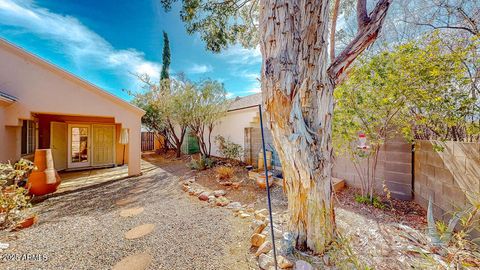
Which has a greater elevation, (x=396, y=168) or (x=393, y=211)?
(x=396, y=168)

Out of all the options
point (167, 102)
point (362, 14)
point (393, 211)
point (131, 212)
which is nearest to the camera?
point (362, 14)

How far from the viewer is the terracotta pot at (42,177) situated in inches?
203

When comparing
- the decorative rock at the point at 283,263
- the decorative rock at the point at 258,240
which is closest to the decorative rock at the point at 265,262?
the decorative rock at the point at 283,263

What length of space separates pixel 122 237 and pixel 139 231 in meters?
0.29

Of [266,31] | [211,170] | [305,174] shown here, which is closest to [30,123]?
[211,170]

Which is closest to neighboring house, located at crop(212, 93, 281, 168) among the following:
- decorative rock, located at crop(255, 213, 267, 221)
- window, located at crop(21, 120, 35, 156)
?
decorative rock, located at crop(255, 213, 267, 221)

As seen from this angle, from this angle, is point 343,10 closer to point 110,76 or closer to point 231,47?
point 231,47

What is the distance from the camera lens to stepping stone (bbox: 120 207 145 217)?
4287 millimetres

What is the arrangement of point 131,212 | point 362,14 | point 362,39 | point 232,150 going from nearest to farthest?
point 362,39 → point 362,14 → point 131,212 → point 232,150

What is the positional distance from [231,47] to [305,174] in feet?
18.5

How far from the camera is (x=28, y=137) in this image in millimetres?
7238

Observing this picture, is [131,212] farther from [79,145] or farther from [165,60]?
[165,60]

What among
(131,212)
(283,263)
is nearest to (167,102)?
(131,212)

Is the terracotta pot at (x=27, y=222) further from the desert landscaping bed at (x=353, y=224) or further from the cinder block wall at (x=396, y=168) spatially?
the cinder block wall at (x=396, y=168)
